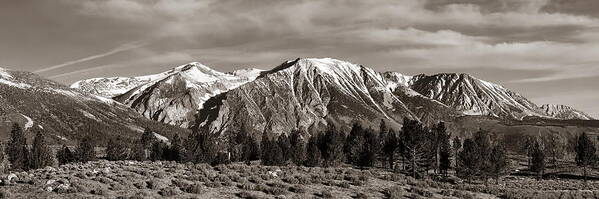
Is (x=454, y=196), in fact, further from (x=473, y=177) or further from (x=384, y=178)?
(x=473, y=177)

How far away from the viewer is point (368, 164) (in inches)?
5256

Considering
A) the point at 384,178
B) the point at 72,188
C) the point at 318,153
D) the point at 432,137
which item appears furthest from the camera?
the point at 318,153

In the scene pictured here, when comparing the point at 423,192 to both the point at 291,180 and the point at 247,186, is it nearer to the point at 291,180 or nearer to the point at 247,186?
the point at 291,180

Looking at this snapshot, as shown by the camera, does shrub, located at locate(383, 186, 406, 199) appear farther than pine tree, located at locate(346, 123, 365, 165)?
No

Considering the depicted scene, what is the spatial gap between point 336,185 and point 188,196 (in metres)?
14.6

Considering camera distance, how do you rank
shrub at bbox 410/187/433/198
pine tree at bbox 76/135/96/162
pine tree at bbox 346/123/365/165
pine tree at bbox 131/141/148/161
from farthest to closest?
pine tree at bbox 131/141/148/161 < pine tree at bbox 76/135/96/162 < pine tree at bbox 346/123/365/165 < shrub at bbox 410/187/433/198

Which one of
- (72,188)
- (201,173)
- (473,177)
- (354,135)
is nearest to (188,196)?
(72,188)

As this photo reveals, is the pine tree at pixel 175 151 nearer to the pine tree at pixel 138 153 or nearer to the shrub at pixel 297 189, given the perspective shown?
the pine tree at pixel 138 153

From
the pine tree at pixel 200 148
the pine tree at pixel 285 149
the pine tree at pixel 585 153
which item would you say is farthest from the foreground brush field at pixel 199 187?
the pine tree at pixel 585 153

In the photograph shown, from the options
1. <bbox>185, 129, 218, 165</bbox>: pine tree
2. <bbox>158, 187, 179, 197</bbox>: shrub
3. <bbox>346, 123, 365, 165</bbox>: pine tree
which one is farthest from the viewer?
<bbox>346, 123, 365, 165</bbox>: pine tree

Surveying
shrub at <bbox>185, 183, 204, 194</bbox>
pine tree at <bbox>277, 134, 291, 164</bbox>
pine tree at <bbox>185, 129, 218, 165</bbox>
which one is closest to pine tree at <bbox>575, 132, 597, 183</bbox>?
pine tree at <bbox>277, 134, 291, 164</bbox>

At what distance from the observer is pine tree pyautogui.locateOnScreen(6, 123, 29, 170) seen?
141000 mm

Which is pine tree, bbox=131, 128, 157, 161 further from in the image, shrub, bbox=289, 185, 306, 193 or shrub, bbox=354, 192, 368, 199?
shrub, bbox=354, 192, 368, 199

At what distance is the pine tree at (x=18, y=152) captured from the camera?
463 ft
